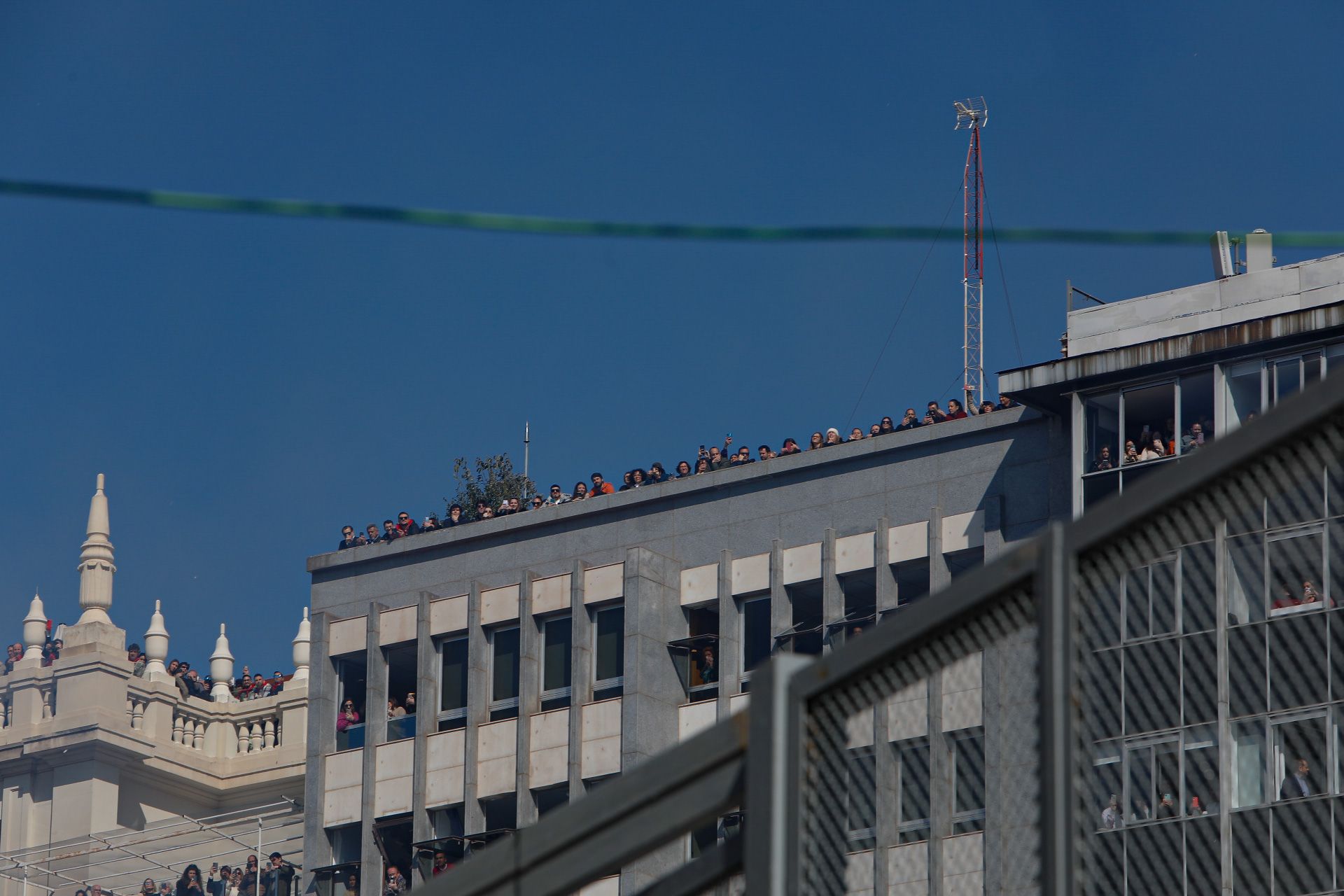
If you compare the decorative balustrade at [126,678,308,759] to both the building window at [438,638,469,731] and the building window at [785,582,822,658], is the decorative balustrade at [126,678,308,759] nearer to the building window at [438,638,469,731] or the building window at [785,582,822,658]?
the building window at [438,638,469,731]

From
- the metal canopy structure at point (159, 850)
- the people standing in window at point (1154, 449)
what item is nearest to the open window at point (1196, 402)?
the people standing in window at point (1154, 449)

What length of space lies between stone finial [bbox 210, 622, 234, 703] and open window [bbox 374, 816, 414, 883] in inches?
672

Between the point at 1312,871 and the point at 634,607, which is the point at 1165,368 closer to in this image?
the point at 634,607

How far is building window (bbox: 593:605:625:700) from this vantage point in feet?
184

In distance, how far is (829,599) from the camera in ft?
177

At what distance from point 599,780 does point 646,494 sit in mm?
6797

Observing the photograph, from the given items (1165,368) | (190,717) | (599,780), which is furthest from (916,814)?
(190,717)

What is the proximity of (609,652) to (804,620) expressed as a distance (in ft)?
14.8

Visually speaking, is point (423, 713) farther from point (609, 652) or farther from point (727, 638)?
point (727, 638)

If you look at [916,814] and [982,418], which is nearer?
[916,814]

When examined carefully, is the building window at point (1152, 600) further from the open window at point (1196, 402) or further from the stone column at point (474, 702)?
the stone column at point (474, 702)

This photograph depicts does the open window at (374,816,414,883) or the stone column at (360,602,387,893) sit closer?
the open window at (374,816,414,883)

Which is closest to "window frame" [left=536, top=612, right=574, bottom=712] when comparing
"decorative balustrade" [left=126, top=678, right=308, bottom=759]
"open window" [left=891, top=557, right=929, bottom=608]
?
"open window" [left=891, top=557, right=929, bottom=608]

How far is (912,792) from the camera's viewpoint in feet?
25.4
